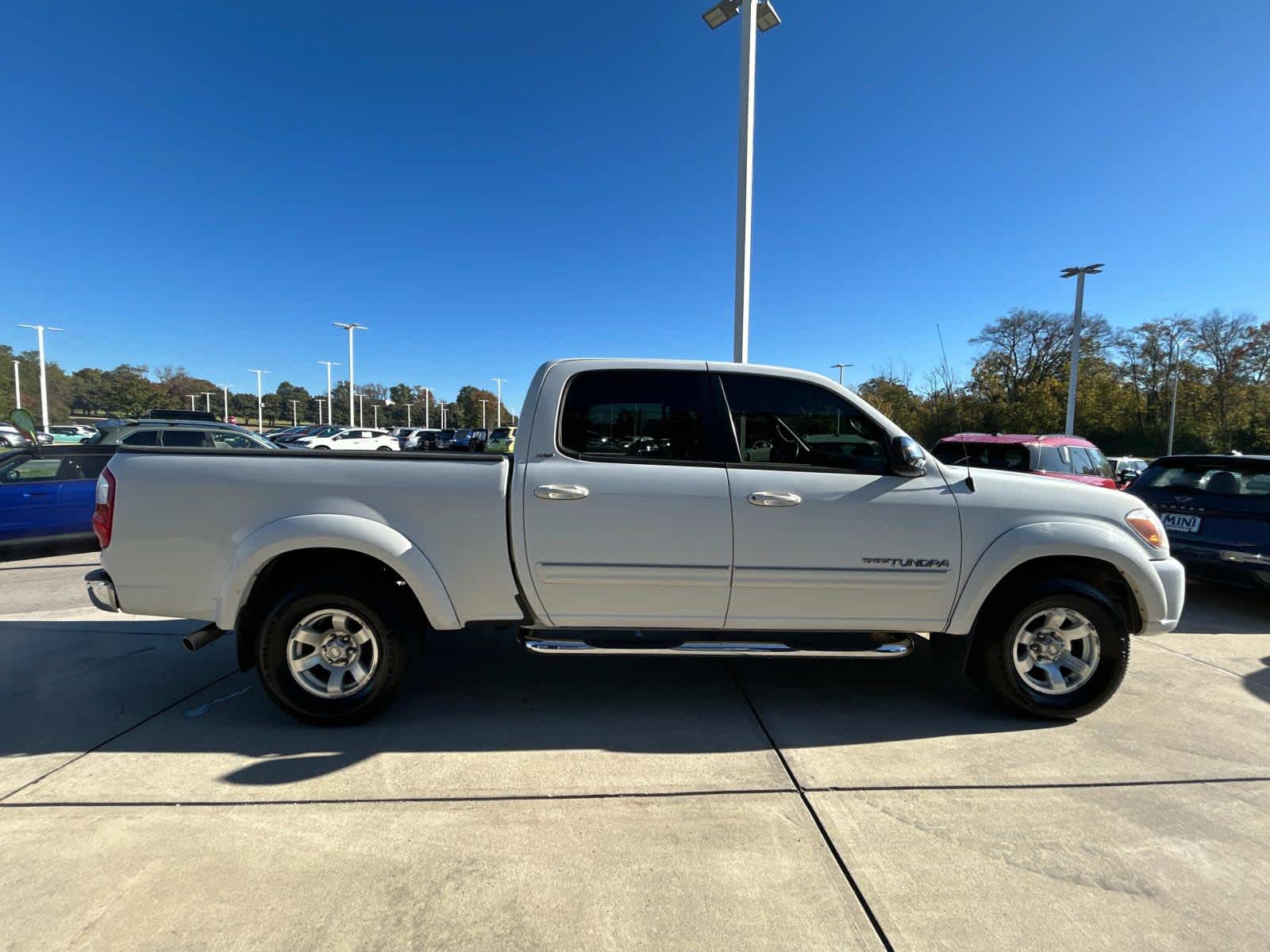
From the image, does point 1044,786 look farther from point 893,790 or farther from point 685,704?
point 685,704

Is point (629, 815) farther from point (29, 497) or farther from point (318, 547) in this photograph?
point (29, 497)

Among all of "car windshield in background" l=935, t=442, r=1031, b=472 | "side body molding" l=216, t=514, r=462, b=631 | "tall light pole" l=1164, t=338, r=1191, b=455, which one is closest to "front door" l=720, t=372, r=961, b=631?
"side body molding" l=216, t=514, r=462, b=631

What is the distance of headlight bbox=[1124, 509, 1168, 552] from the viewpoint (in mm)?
3428

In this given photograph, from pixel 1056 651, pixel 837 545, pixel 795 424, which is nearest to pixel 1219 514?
pixel 1056 651

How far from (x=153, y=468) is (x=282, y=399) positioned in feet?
426

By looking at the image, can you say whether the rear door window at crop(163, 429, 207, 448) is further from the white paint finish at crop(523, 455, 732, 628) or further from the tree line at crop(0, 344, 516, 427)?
the tree line at crop(0, 344, 516, 427)

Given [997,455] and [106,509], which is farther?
[997,455]

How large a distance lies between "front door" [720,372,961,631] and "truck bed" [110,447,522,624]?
1.32 metres

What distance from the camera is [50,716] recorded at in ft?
11.3

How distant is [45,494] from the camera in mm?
7430

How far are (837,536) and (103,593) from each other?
12.8ft

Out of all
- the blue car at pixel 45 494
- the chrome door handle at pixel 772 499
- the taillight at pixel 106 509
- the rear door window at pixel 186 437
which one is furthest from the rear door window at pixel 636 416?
the rear door window at pixel 186 437

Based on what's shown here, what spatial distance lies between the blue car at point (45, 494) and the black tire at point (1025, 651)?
29.5 feet

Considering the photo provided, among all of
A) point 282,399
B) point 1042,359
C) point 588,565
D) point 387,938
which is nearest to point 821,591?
point 588,565
